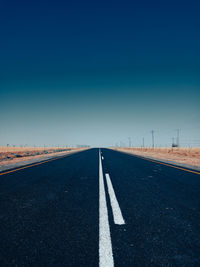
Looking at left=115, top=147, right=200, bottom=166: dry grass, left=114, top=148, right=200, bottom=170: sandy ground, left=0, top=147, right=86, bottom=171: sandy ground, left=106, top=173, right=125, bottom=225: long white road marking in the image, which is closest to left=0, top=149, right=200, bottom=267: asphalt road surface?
left=106, top=173, right=125, bottom=225: long white road marking

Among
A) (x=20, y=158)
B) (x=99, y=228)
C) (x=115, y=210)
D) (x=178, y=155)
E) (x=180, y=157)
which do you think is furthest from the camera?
(x=178, y=155)

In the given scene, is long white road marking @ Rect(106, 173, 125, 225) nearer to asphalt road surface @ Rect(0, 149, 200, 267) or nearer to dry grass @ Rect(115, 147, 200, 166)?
asphalt road surface @ Rect(0, 149, 200, 267)

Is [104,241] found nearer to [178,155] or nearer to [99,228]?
[99,228]

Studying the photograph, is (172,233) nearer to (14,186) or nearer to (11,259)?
(11,259)

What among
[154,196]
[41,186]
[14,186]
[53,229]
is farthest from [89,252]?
[14,186]

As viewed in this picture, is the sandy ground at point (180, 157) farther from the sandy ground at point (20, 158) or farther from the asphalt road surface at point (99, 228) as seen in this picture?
the sandy ground at point (20, 158)

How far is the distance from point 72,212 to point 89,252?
1.41 metres

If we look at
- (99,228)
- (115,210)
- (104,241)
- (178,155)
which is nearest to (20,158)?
(115,210)

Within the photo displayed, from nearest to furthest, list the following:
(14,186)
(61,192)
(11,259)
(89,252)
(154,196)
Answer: (11,259) → (89,252) → (154,196) → (61,192) → (14,186)

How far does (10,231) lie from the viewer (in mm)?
2742

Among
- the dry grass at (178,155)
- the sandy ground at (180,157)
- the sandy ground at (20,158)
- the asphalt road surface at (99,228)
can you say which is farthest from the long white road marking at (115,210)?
the dry grass at (178,155)

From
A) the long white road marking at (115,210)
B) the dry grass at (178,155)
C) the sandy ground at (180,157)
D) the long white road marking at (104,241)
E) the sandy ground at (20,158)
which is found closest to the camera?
the long white road marking at (104,241)

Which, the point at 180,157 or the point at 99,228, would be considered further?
the point at 180,157

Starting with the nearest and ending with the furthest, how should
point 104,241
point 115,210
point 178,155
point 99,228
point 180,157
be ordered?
1. point 104,241
2. point 99,228
3. point 115,210
4. point 180,157
5. point 178,155
